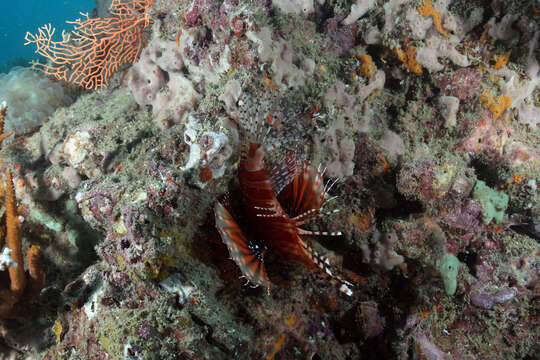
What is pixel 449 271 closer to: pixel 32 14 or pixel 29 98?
pixel 29 98

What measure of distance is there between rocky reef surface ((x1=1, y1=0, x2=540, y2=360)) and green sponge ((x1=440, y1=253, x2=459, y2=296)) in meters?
0.02

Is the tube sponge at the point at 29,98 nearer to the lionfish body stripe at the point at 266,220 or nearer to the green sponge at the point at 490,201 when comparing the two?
the lionfish body stripe at the point at 266,220

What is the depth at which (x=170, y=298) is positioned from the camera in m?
2.06

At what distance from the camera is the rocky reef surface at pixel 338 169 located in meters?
2.35

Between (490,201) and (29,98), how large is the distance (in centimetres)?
626

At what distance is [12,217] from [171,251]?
1.59 metres

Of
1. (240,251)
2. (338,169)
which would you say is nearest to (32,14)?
(338,169)

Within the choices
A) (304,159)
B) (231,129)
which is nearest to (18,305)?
(231,129)

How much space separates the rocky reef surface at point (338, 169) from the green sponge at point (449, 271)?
0.07ft

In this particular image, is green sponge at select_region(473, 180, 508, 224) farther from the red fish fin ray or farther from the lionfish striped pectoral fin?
the lionfish striped pectoral fin

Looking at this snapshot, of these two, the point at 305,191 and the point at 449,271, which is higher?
the point at 305,191

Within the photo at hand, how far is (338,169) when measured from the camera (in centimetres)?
304

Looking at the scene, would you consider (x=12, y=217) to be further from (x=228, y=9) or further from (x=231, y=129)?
(x=228, y=9)

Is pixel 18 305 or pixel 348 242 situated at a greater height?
pixel 18 305
